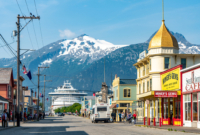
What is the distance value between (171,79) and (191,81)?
19.8 feet

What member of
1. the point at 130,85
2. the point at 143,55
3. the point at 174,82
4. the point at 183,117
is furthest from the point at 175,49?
the point at 130,85

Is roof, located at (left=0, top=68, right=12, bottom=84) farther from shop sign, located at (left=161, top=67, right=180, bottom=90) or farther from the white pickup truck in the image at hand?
shop sign, located at (left=161, top=67, right=180, bottom=90)

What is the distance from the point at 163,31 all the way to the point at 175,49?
9.78ft

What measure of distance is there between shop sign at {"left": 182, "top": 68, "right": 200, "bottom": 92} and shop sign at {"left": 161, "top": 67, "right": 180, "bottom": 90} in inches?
61.3

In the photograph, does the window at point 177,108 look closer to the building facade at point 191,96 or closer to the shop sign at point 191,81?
the building facade at point 191,96

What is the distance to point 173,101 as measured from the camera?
35.6m

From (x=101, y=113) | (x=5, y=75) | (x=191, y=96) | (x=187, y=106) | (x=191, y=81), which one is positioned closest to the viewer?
(x=191, y=96)

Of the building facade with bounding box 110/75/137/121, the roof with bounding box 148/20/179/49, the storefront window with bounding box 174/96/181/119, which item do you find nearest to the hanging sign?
the storefront window with bounding box 174/96/181/119

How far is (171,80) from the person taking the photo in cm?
3706

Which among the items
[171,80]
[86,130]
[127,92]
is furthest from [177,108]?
[127,92]

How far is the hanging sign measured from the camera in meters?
34.8

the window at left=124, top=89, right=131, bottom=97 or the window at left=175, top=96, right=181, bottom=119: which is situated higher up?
the window at left=124, top=89, right=131, bottom=97

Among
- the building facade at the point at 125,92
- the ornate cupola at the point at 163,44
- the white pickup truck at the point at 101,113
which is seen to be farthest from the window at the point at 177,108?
the building facade at the point at 125,92

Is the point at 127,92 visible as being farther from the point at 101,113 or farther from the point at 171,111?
the point at 171,111
